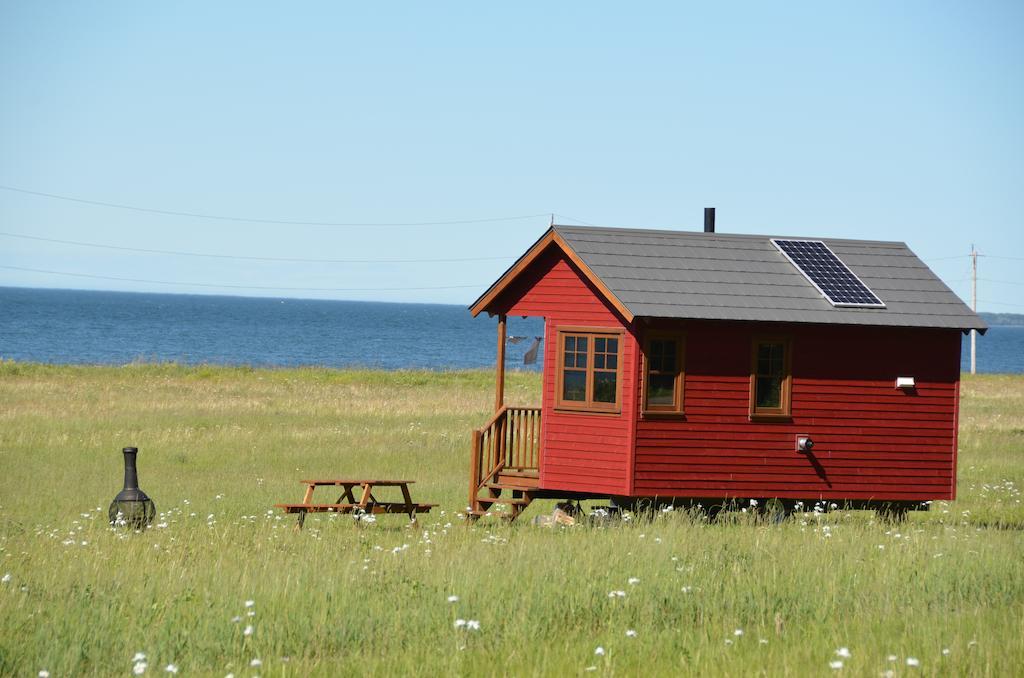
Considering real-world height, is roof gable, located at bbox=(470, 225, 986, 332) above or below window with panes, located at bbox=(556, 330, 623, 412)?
above

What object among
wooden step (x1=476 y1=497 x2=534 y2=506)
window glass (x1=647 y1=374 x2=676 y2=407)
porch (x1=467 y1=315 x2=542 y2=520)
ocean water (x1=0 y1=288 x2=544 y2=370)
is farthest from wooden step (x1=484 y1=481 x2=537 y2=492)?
ocean water (x1=0 y1=288 x2=544 y2=370)

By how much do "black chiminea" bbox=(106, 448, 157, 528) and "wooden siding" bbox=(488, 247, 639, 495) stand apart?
243 inches

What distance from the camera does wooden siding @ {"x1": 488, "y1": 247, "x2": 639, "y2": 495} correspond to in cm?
1817

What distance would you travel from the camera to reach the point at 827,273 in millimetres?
19672

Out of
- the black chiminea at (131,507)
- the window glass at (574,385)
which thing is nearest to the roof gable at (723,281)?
the window glass at (574,385)

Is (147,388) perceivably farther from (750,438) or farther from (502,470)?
(750,438)

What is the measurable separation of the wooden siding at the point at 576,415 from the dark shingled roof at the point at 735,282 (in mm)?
554

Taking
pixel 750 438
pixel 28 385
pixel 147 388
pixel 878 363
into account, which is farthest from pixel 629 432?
pixel 28 385

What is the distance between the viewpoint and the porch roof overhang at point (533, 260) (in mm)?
18000

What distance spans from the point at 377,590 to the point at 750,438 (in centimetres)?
917

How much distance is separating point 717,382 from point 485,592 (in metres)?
8.73

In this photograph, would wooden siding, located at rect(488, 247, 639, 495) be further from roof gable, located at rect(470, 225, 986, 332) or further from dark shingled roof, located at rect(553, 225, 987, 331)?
dark shingled roof, located at rect(553, 225, 987, 331)

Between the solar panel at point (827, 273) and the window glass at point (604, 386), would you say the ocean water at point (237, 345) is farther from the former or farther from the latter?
the window glass at point (604, 386)

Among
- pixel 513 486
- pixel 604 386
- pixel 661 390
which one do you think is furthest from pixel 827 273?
pixel 513 486
